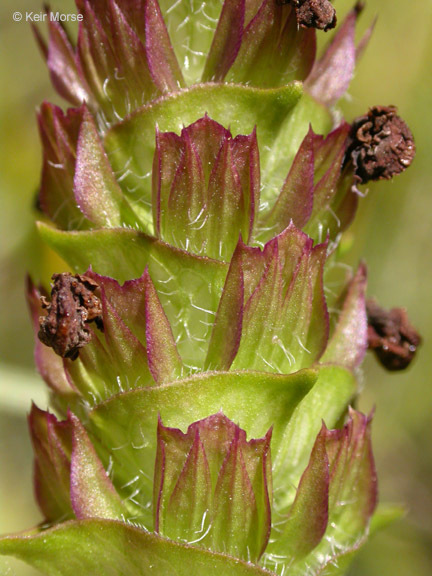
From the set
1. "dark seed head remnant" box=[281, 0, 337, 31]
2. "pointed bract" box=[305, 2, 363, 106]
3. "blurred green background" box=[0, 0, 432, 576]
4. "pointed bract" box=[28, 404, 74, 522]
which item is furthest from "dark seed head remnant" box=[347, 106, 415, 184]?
"blurred green background" box=[0, 0, 432, 576]

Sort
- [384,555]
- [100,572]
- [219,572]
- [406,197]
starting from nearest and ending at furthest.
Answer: [219,572] < [100,572] < [384,555] < [406,197]

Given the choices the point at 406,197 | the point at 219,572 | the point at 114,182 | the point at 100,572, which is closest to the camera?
the point at 219,572

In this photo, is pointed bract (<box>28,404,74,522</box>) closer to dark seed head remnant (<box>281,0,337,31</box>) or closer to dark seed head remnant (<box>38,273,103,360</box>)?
dark seed head remnant (<box>38,273,103,360</box>)

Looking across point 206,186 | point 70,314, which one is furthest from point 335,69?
point 70,314

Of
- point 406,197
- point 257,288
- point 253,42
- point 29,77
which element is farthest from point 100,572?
point 29,77

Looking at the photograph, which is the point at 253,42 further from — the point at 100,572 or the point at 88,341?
the point at 100,572

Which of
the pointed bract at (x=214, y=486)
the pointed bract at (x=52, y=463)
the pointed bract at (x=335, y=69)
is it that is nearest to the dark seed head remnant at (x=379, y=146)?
the pointed bract at (x=335, y=69)
